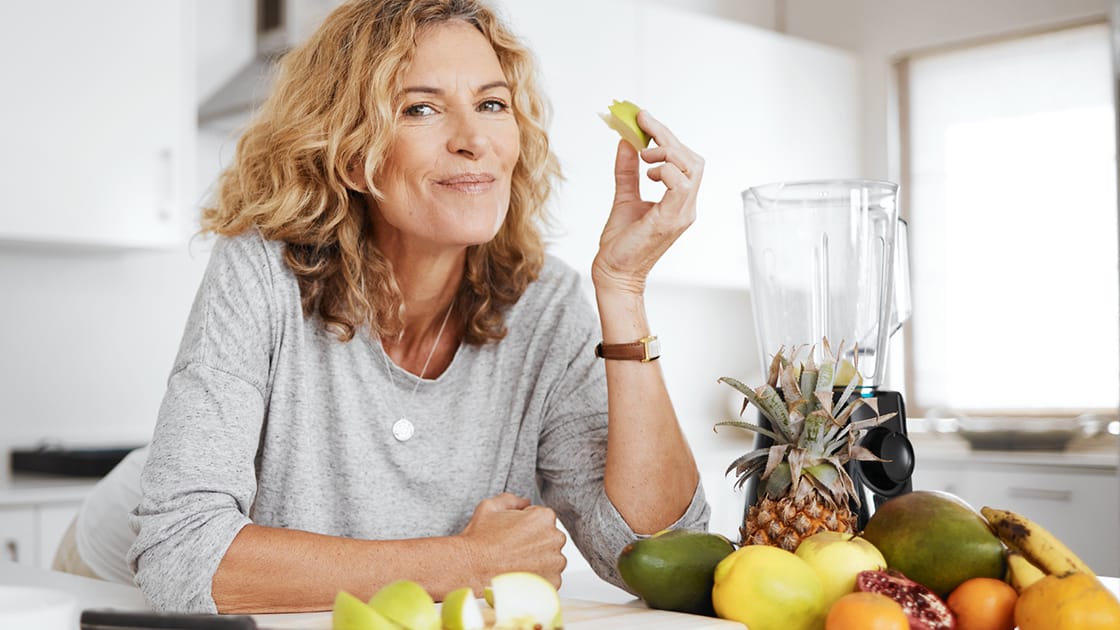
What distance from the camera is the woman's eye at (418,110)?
1.43 metres

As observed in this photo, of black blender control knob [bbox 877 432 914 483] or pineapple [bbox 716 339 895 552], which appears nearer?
pineapple [bbox 716 339 895 552]

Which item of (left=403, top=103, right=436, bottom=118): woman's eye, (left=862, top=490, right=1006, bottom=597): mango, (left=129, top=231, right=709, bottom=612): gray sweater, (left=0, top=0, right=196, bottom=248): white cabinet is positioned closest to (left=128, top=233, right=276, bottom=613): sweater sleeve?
(left=129, top=231, right=709, bottom=612): gray sweater

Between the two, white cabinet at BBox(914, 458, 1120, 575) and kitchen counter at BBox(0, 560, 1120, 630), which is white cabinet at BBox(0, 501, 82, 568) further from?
white cabinet at BBox(914, 458, 1120, 575)

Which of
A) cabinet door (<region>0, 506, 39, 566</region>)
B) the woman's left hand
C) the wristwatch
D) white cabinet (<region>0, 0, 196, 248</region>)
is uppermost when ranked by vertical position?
white cabinet (<region>0, 0, 196, 248</region>)

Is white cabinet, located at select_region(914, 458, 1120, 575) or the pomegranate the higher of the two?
the pomegranate

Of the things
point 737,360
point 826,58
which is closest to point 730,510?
point 737,360

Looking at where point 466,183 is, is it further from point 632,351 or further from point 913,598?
point 913,598

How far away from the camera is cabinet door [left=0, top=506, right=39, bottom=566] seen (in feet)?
8.16

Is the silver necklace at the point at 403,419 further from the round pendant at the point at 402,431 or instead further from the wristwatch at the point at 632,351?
the wristwatch at the point at 632,351

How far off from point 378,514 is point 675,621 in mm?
591

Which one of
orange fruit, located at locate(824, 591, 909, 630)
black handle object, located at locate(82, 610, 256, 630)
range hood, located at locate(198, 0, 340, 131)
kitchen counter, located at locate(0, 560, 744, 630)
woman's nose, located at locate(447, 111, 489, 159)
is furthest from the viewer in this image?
range hood, located at locate(198, 0, 340, 131)

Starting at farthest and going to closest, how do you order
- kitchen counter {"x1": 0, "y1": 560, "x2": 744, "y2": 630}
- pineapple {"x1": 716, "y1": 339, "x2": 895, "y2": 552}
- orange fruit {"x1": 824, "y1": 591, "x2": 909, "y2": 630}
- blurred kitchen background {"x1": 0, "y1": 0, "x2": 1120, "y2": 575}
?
1. blurred kitchen background {"x1": 0, "y1": 0, "x2": 1120, "y2": 575}
2. pineapple {"x1": 716, "y1": 339, "x2": 895, "y2": 552}
3. kitchen counter {"x1": 0, "y1": 560, "x2": 744, "y2": 630}
4. orange fruit {"x1": 824, "y1": 591, "x2": 909, "y2": 630}

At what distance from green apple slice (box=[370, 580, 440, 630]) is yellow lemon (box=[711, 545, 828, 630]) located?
0.80 ft

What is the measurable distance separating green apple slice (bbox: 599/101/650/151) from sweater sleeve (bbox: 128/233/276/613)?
17.9 inches
